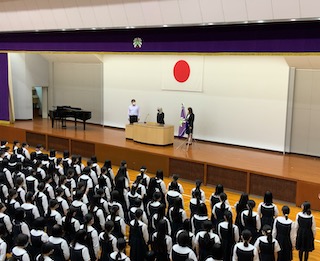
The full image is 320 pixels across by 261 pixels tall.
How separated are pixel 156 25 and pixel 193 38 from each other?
1129 mm

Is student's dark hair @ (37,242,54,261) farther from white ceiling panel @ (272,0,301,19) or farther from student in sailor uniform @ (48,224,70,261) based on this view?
white ceiling panel @ (272,0,301,19)

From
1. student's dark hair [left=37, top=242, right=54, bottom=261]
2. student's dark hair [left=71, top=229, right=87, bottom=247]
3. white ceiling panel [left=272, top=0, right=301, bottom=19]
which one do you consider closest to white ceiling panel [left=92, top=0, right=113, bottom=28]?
white ceiling panel [left=272, top=0, right=301, bottom=19]

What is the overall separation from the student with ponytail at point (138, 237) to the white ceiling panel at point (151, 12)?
23.2 feet

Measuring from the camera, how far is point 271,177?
35.7ft

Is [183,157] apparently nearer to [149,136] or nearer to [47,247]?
[149,136]

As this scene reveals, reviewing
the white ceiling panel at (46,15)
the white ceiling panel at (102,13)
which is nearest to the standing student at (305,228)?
the white ceiling panel at (102,13)

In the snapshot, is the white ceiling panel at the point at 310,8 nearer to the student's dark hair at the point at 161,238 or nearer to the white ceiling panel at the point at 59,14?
the student's dark hair at the point at 161,238

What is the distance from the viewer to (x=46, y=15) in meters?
14.6

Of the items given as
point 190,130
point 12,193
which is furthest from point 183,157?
point 12,193

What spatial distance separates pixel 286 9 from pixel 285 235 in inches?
212

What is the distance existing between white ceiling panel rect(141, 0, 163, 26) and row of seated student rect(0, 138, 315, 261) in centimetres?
508

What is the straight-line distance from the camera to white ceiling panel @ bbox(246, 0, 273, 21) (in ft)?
33.0

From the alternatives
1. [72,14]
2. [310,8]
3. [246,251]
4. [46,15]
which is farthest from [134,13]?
[246,251]

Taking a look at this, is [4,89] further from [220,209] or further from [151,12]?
[220,209]
